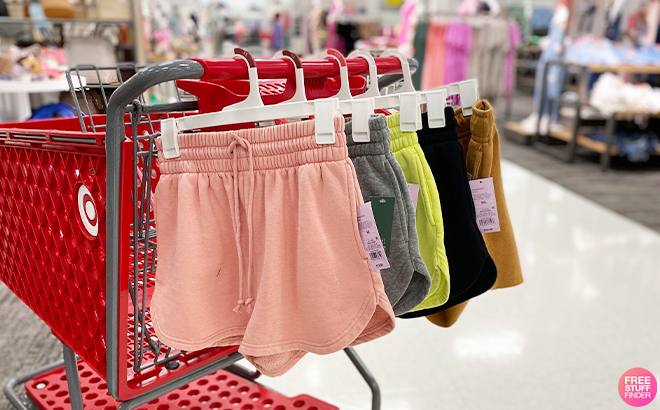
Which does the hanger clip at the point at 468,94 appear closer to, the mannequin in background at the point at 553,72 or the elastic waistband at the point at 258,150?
the elastic waistband at the point at 258,150

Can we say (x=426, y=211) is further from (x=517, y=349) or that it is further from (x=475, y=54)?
(x=475, y=54)

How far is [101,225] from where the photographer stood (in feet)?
2.81

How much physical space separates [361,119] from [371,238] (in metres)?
0.18

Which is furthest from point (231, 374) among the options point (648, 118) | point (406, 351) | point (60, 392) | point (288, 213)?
point (648, 118)

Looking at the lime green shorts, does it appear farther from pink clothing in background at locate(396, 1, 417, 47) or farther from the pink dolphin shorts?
pink clothing in background at locate(396, 1, 417, 47)

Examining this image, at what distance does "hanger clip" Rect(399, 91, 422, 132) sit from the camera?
2.82ft

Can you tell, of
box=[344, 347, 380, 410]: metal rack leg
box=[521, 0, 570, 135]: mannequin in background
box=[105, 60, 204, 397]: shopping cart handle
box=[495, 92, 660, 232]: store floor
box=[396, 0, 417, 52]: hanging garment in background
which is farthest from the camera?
box=[396, 0, 417, 52]: hanging garment in background

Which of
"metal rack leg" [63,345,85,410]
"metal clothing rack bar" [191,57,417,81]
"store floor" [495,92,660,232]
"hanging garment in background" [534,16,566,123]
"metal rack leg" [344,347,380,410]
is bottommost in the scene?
"store floor" [495,92,660,232]

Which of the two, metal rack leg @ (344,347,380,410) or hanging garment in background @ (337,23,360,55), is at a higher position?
hanging garment in background @ (337,23,360,55)

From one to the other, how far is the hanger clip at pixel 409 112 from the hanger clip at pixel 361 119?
0.08m

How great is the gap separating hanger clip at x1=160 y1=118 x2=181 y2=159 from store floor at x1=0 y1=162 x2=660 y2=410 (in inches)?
45.7

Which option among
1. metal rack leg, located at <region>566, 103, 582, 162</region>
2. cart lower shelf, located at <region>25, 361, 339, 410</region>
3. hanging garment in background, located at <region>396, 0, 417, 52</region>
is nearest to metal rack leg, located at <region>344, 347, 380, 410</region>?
cart lower shelf, located at <region>25, 361, 339, 410</region>

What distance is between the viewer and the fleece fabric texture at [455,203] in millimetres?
968

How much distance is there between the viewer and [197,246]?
80 cm
